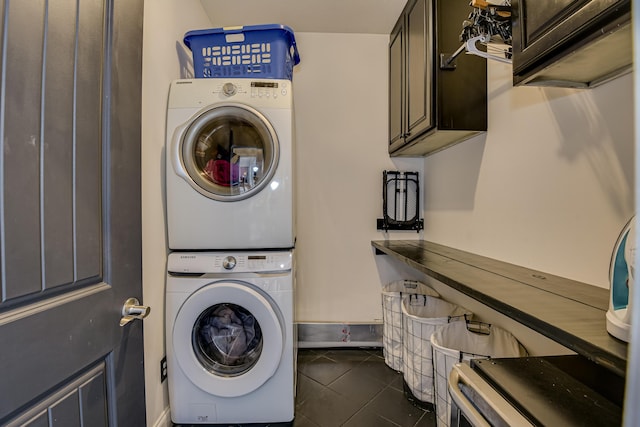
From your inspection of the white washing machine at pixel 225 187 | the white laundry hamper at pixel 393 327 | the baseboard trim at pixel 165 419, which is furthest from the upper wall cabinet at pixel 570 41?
the baseboard trim at pixel 165 419

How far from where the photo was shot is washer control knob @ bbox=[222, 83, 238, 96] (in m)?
1.55

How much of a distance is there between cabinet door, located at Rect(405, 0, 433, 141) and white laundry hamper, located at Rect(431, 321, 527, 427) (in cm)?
109

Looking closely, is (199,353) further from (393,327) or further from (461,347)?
(461,347)

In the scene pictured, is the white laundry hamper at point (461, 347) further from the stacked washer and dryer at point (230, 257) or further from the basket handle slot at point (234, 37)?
the basket handle slot at point (234, 37)

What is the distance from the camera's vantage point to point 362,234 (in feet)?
7.99

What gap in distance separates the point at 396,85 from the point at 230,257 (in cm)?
168

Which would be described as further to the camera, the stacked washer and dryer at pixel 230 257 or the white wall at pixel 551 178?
the stacked washer and dryer at pixel 230 257

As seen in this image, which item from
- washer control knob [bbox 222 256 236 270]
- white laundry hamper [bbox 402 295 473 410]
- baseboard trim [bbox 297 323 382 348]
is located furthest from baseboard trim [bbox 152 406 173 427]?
white laundry hamper [bbox 402 295 473 410]

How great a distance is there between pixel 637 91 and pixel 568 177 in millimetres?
992

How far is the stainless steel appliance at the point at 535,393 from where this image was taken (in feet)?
1.97

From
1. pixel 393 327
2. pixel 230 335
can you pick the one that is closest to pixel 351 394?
pixel 393 327

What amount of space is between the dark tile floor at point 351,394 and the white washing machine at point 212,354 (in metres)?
0.20

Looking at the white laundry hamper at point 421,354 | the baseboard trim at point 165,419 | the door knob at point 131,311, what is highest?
the door knob at point 131,311

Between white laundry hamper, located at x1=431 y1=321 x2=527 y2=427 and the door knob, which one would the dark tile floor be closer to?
white laundry hamper, located at x1=431 y1=321 x2=527 y2=427
